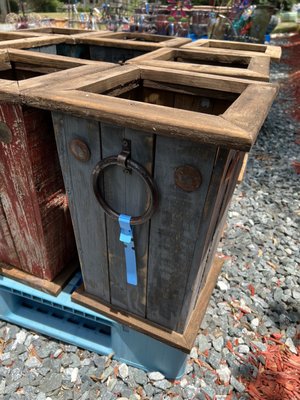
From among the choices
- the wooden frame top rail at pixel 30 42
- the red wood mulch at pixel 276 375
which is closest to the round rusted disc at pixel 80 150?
the wooden frame top rail at pixel 30 42

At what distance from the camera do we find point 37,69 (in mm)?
1807

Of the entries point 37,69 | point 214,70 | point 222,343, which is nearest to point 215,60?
point 214,70

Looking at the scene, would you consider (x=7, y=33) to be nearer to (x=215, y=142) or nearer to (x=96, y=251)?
(x=96, y=251)

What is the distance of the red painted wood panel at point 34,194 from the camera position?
136cm

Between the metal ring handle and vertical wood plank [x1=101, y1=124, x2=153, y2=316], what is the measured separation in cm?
2

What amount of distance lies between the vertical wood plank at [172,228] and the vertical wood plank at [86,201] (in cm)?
26

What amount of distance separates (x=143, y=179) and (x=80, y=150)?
0.94ft

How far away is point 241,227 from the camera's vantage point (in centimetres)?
328

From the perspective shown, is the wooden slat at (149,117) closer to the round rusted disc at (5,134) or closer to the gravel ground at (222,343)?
the round rusted disc at (5,134)

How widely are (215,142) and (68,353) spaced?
1756 mm

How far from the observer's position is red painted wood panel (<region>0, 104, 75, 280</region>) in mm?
1364

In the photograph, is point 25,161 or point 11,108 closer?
point 11,108

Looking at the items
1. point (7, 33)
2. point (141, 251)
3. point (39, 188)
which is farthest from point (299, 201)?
point (7, 33)

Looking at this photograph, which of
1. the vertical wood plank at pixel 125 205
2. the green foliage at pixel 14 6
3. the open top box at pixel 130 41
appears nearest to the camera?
the vertical wood plank at pixel 125 205
